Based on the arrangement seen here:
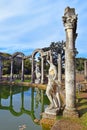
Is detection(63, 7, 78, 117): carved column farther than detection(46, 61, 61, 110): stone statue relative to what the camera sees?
No

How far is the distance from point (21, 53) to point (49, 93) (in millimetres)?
25648

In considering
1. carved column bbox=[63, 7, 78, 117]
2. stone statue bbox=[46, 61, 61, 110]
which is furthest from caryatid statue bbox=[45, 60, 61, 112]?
carved column bbox=[63, 7, 78, 117]

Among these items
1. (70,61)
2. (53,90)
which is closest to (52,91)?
(53,90)

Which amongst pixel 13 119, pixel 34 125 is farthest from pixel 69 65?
pixel 13 119

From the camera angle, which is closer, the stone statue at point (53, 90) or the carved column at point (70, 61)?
the carved column at point (70, 61)

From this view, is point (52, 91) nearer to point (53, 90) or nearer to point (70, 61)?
point (53, 90)

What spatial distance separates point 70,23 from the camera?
11.7m

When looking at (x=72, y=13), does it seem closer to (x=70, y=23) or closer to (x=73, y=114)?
(x=70, y=23)

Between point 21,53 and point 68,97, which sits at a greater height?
point 21,53

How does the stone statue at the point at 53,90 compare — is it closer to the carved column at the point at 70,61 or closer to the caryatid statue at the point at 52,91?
the caryatid statue at the point at 52,91

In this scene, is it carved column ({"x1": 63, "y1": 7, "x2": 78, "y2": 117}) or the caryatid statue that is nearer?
carved column ({"x1": 63, "y1": 7, "x2": 78, "y2": 117})

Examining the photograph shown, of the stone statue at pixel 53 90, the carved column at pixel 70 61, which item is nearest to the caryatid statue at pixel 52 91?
the stone statue at pixel 53 90

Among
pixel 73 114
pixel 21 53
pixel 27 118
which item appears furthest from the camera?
pixel 21 53

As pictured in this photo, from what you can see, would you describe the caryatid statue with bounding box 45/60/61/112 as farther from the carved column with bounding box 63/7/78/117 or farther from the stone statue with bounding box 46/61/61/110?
the carved column with bounding box 63/7/78/117
